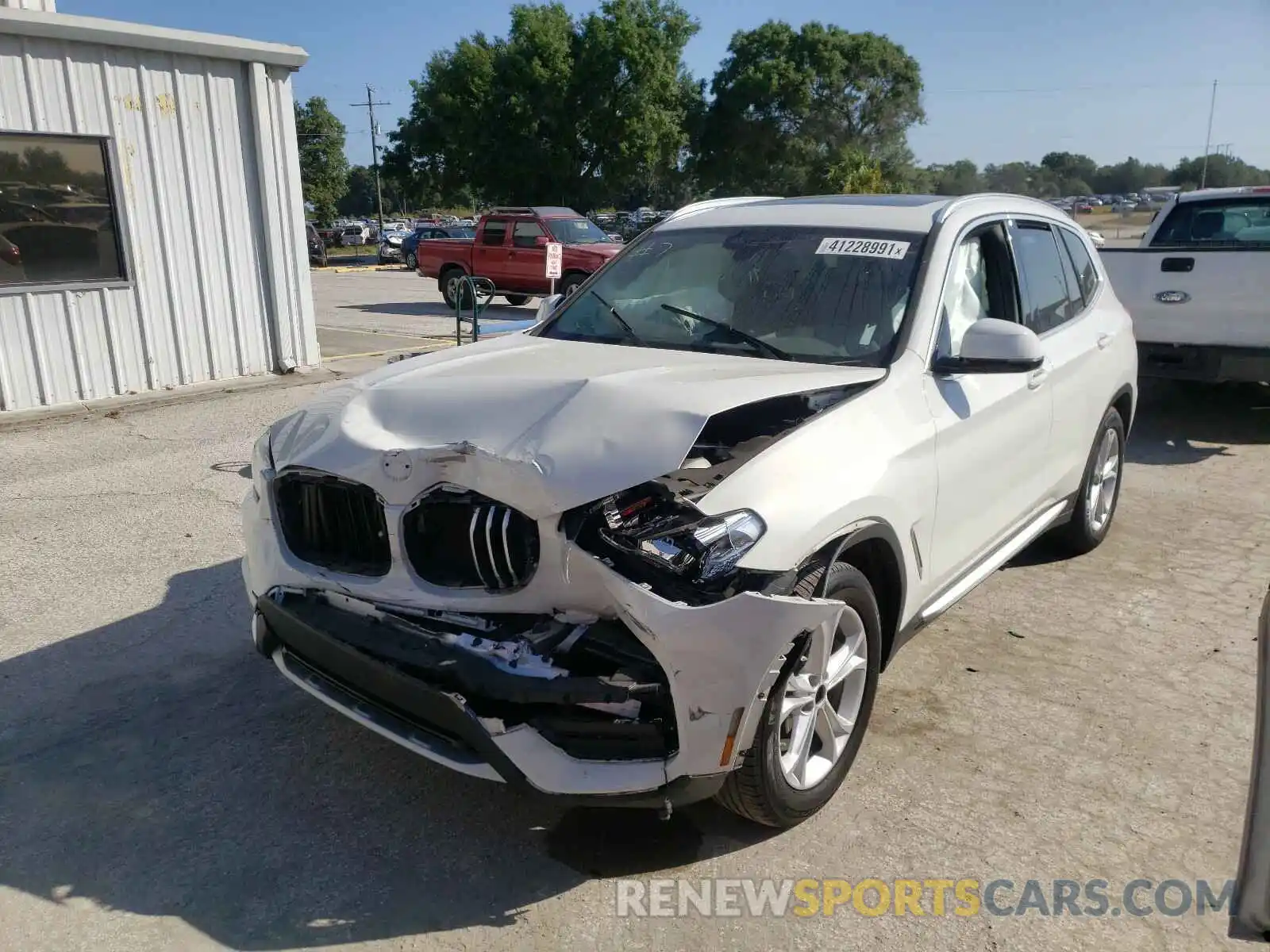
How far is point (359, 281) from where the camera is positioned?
28406mm

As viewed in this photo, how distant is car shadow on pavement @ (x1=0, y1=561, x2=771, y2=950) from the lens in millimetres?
2738

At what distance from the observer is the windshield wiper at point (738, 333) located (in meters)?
3.71

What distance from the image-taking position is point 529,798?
102 inches

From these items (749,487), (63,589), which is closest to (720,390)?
(749,487)

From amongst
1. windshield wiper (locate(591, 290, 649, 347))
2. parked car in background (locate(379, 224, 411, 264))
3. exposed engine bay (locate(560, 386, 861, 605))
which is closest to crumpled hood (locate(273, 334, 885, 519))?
exposed engine bay (locate(560, 386, 861, 605))

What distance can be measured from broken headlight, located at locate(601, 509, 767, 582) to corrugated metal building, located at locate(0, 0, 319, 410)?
7868 millimetres

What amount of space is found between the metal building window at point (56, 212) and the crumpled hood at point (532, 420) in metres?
6.48

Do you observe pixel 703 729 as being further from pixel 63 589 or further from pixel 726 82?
pixel 726 82

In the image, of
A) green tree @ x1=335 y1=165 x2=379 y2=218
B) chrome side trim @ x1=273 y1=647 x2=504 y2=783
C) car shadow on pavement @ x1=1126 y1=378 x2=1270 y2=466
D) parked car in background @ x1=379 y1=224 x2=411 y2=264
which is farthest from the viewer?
green tree @ x1=335 y1=165 x2=379 y2=218

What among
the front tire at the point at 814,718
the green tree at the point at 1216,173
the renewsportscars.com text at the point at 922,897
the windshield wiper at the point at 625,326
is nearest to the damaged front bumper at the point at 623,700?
the front tire at the point at 814,718

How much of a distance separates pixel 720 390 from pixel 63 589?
12.1 feet

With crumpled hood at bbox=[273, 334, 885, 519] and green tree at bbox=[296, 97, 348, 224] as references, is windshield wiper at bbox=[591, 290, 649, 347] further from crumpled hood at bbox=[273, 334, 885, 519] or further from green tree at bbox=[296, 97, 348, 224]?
green tree at bbox=[296, 97, 348, 224]

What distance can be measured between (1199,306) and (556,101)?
39570 mm

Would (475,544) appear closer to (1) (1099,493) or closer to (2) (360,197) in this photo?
(1) (1099,493)
